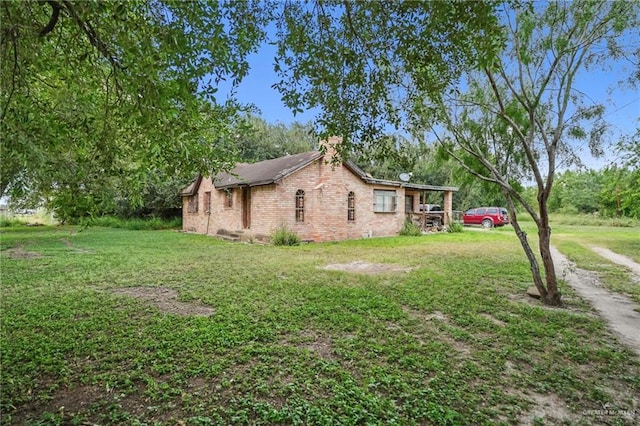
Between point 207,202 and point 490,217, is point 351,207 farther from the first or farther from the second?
point 490,217

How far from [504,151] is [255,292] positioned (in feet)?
17.8

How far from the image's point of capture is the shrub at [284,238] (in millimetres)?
14625

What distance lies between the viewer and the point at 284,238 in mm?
14664

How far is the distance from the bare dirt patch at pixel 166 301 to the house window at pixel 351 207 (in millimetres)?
11566

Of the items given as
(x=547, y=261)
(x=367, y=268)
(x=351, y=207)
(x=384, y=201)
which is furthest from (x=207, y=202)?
(x=547, y=261)

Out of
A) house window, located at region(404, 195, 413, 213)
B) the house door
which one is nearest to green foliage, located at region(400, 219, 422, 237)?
house window, located at region(404, 195, 413, 213)

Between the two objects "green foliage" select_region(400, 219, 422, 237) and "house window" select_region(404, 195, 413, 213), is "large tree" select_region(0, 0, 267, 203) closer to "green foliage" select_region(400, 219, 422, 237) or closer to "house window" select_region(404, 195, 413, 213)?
"green foliage" select_region(400, 219, 422, 237)

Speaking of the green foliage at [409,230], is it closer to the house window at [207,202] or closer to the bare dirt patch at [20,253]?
the house window at [207,202]

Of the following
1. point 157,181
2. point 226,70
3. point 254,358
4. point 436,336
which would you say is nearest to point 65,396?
point 254,358

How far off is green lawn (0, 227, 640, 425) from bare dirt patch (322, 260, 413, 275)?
1.36 m

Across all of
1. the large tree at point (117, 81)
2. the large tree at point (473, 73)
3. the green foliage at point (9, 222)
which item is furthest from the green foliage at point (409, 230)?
the green foliage at point (9, 222)

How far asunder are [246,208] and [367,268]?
31.6ft

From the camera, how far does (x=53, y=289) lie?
6777 millimetres

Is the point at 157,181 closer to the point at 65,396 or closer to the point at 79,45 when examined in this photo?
the point at 79,45
